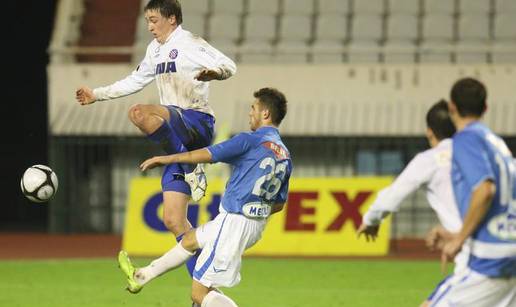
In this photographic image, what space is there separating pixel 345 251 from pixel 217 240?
25.2 feet

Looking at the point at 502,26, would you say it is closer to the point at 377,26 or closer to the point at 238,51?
the point at 377,26

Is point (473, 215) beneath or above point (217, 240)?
above

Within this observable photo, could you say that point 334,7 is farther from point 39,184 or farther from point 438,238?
point 438,238

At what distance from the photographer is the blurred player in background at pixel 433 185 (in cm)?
611

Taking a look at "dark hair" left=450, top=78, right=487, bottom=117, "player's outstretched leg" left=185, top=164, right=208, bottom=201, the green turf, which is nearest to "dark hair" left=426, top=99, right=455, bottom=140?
"dark hair" left=450, top=78, right=487, bottom=117

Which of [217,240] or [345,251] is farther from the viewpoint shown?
[345,251]

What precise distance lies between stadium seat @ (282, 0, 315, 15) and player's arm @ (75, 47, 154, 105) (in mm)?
9842

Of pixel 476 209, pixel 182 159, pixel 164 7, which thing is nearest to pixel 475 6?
pixel 164 7

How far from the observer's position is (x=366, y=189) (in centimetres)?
1545

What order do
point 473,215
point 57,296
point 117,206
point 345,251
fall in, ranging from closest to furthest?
Answer: point 473,215, point 57,296, point 345,251, point 117,206

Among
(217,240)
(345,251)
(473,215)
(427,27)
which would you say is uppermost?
(427,27)

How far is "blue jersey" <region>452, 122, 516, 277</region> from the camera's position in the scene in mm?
5758

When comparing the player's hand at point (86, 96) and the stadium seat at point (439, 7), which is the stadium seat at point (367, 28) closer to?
the stadium seat at point (439, 7)

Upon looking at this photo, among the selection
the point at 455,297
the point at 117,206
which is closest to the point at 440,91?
the point at 117,206
